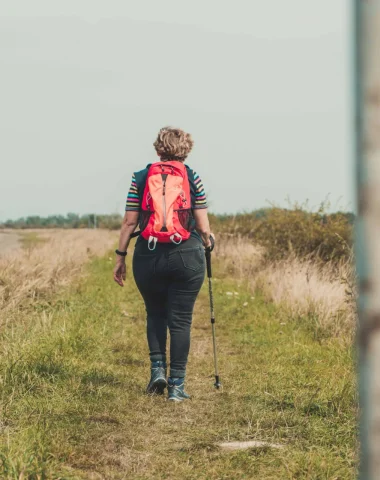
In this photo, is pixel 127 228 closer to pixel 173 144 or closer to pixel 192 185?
pixel 192 185

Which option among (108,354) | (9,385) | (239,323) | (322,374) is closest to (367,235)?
(9,385)

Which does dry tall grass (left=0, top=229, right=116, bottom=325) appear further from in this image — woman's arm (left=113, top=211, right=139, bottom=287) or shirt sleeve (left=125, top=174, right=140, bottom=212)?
shirt sleeve (left=125, top=174, right=140, bottom=212)

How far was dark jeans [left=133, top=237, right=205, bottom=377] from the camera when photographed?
5691 millimetres

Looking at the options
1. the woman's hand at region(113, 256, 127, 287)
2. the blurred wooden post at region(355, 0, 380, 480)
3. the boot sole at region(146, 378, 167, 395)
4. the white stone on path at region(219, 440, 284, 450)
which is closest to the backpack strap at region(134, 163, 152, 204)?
the woman's hand at region(113, 256, 127, 287)

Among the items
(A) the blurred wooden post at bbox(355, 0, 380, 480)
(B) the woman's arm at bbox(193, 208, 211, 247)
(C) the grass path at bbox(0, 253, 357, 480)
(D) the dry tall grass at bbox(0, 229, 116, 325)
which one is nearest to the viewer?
(A) the blurred wooden post at bbox(355, 0, 380, 480)

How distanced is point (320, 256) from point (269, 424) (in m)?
10.4

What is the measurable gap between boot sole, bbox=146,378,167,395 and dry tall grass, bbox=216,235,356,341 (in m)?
2.83

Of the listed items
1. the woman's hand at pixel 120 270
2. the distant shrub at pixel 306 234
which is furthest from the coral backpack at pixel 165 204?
the distant shrub at pixel 306 234

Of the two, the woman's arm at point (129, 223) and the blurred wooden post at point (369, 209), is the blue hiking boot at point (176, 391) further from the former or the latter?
the blurred wooden post at point (369, 209)

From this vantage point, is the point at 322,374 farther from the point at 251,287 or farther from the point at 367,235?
the point at 251,287

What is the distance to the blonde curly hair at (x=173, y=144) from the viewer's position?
5.68 m

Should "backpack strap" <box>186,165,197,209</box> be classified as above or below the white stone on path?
above

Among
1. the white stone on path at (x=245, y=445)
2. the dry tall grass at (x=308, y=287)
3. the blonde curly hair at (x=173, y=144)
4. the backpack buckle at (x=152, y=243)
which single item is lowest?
the white stone on path at (x=245, y=445)

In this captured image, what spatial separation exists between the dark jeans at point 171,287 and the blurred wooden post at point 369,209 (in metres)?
4.62
